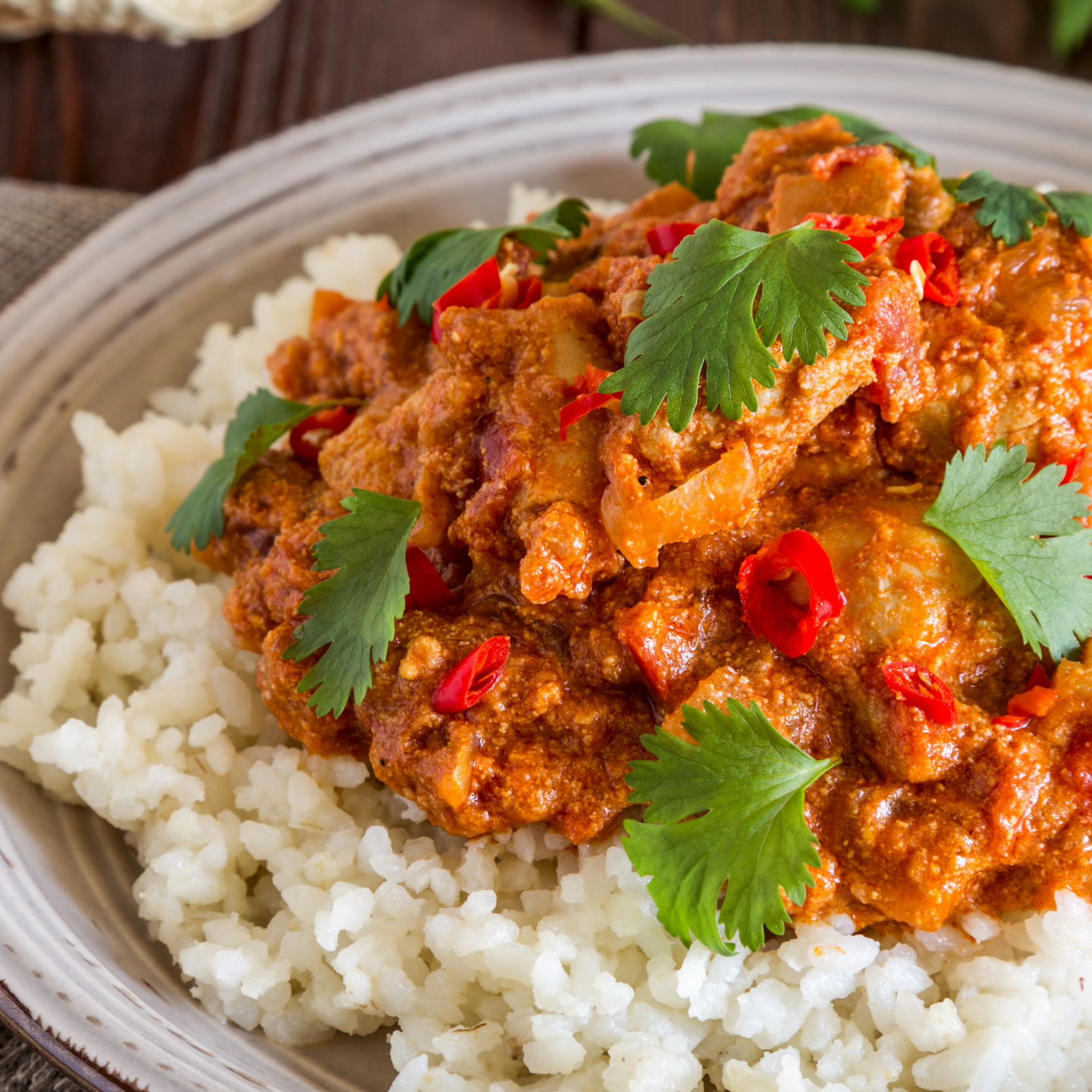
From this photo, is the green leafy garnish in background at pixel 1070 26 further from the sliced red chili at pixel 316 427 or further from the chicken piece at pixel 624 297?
the sliced red chili at pixel 316 427

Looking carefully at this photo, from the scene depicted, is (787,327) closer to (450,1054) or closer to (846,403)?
(846,403)

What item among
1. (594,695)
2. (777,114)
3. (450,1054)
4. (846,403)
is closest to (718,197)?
(846,403)

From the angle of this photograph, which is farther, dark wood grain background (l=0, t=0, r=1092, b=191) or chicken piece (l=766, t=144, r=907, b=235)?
dark wood grain background (l=0, t=0, r=1092, b=191)

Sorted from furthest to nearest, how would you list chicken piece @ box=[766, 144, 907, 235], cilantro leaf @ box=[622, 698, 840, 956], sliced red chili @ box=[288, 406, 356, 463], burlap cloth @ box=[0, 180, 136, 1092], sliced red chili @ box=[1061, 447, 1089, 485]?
burlap cloth @ box=[0, 180, 136, 1092] → sliced red chili @ box=[288, 406, 356, 463] → chicken piece @ box=[766, 144, 907, 235] → sliced red chili @ box=[1061, 447, 1089, 485] → cilantro leaf @ box=[622, 698, 840, 956]

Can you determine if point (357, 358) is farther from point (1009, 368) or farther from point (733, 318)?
point (1009, 368)

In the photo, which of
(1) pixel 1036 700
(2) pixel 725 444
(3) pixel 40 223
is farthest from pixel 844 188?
(3) pixel 40 223

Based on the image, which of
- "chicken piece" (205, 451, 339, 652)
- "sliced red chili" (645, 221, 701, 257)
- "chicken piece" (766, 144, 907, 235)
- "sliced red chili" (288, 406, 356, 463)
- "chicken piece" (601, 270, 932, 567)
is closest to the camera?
"chicken piece" (601, 270, 932, 567)

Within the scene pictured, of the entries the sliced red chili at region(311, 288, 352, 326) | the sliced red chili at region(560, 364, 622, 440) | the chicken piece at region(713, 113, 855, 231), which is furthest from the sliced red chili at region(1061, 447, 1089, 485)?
the sliced red chili at region(311, 288, 352, 326)

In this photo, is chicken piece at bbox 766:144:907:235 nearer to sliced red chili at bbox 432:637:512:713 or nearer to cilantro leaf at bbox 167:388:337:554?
sliced red chili at bbox 432:637:512:713
